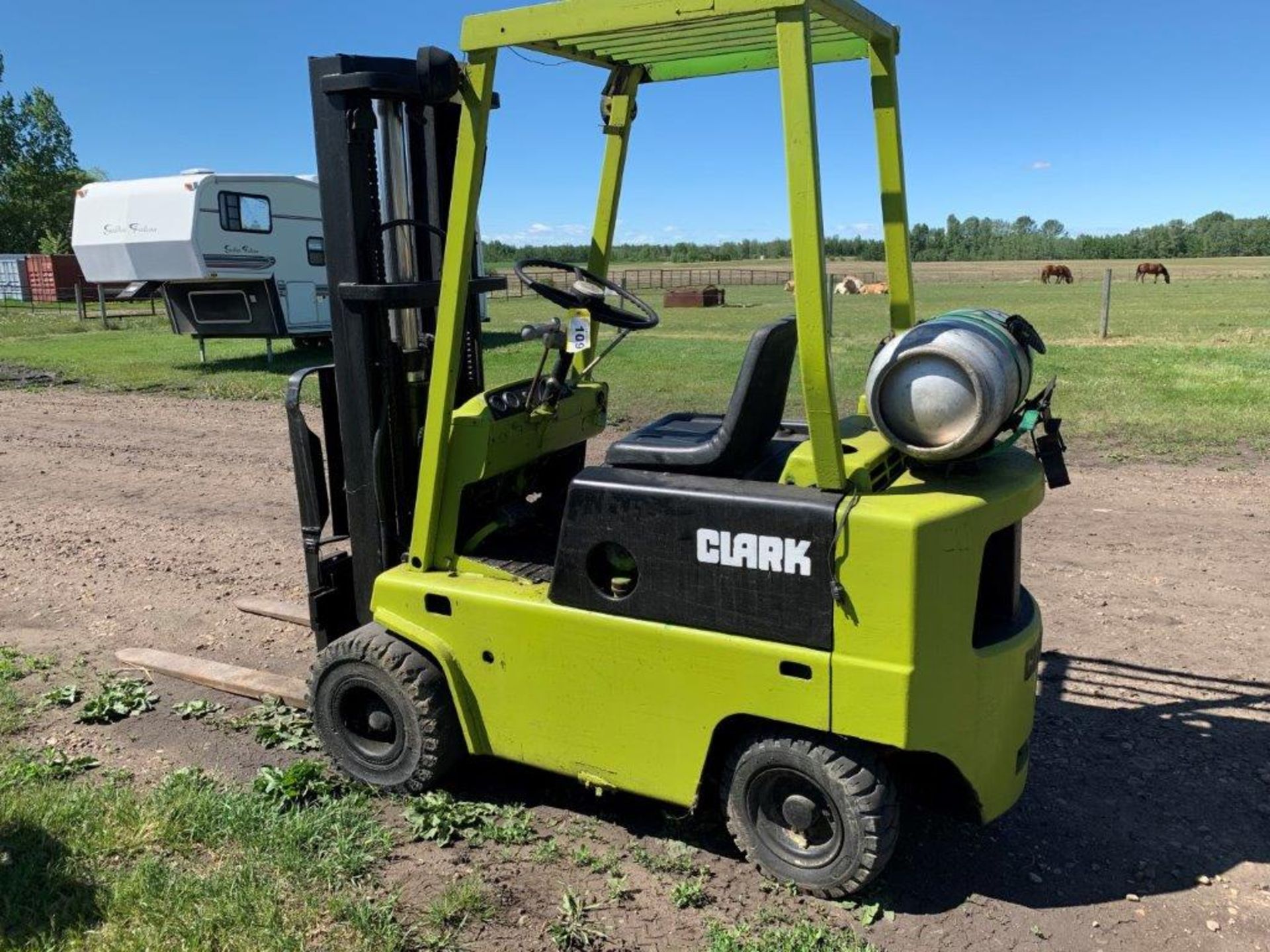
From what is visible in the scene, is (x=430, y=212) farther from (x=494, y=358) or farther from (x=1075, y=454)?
(x=494, y=358)

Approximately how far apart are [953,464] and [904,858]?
56.1 inches

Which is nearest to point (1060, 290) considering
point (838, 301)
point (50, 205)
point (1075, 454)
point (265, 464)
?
point (838, 301)

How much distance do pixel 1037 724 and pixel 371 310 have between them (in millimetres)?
3405

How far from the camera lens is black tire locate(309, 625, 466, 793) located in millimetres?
3791

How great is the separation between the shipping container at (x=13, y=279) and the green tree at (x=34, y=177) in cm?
1515

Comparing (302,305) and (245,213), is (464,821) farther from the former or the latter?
(302,305)

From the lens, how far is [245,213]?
Answer: 1808 cm

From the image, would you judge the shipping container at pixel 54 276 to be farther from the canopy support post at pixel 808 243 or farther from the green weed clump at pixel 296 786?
the canopy support post at pixel 808 243

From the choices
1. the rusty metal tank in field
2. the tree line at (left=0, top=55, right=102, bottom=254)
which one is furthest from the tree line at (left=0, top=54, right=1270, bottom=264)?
the rusty metal tank in field

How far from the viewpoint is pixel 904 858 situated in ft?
11.8

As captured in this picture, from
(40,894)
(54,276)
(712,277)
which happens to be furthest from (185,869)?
(712,277)

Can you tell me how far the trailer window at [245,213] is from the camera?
58.1 feet

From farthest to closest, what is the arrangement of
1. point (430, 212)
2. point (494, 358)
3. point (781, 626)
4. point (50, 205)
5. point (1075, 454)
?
point (50, 205) < point (494, 358) < point (1075, 454) < point (430, 212) < point (781, 626)

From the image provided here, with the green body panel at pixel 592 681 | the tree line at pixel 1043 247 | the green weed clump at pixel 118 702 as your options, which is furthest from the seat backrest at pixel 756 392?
the tree line at pixel 1043 247
